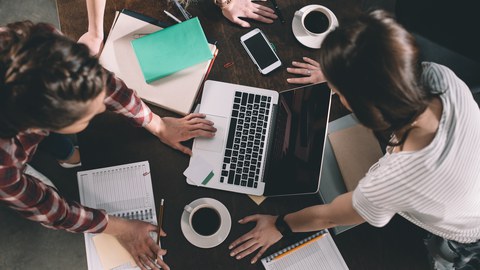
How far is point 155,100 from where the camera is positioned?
126cm

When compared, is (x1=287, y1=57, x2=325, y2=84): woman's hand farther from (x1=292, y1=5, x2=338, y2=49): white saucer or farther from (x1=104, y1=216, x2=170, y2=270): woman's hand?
(x1=104, y1=216, x2=170, y2=270): woman's hand

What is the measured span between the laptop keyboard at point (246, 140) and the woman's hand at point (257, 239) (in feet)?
0.36

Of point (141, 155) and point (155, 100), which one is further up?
point (155, 100)

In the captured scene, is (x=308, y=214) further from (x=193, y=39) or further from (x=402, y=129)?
(x=193, y=39)

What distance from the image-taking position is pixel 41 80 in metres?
0.83

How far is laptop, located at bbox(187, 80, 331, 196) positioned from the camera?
1.19m

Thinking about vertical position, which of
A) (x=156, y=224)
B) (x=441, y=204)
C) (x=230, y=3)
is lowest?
(x=156, y=224)

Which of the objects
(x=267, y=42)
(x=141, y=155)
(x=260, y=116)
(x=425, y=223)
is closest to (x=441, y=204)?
(x=425, y=223)

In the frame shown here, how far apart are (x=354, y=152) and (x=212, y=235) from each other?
49cm

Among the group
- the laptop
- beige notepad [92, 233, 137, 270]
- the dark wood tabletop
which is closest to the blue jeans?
the dark wood tabletop

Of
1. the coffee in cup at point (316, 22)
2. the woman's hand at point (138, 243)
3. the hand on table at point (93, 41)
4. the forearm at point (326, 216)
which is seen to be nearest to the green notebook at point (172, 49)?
the hand on table at point (93, 41)

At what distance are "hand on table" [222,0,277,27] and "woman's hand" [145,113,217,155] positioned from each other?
1.16 feet

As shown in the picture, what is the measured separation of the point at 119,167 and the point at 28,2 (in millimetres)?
1381

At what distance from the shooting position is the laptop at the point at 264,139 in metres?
1.19
